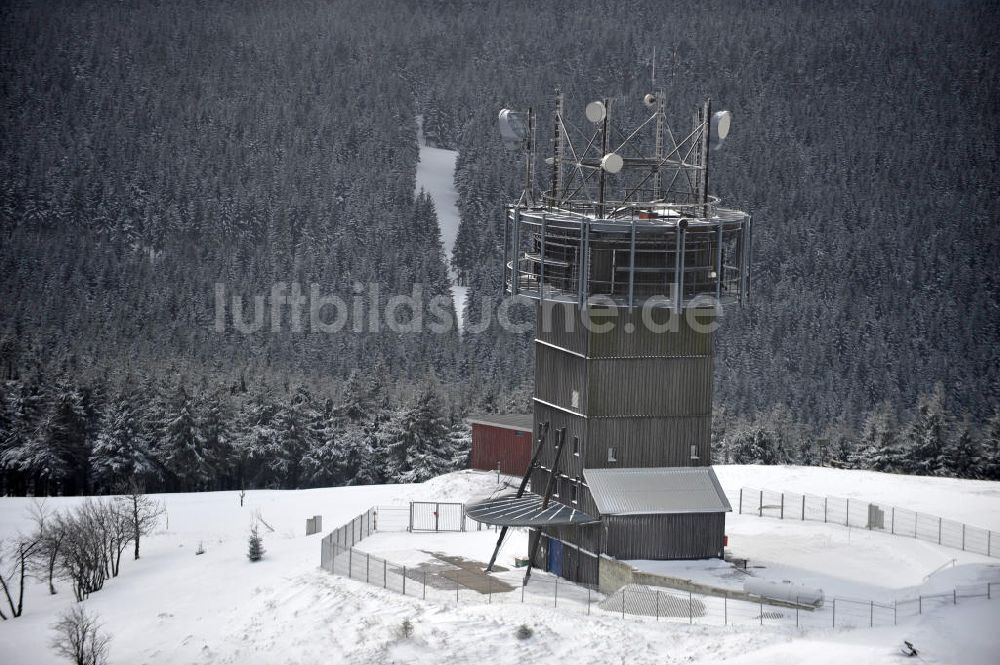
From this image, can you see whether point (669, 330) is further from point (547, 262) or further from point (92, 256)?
point (92, 256)

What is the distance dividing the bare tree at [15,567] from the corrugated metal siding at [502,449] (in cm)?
1998

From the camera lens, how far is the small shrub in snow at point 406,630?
41.8m

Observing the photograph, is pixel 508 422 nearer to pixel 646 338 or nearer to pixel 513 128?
pixel 646 338

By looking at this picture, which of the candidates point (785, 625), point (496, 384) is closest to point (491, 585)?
point (785, 625)

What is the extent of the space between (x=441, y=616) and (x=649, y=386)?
10511 millimetres

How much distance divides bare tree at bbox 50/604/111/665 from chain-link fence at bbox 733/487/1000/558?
2471cm

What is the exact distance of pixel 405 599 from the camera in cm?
4453

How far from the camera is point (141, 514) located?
63.4 meters

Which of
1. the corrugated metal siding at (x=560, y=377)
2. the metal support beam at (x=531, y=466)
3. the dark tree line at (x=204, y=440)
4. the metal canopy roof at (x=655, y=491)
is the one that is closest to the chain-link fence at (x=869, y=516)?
the metal canopy roof at (x=655, y=491)

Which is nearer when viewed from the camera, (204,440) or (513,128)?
(513,128)

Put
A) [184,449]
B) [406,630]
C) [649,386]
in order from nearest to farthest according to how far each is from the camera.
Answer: [406,630]
[649,386]
[184,449]

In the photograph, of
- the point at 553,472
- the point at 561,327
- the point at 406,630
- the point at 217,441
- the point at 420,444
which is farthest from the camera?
the point at 420,444

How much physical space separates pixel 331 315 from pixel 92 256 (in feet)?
119

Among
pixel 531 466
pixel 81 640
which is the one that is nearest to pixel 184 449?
pixel 81 640
